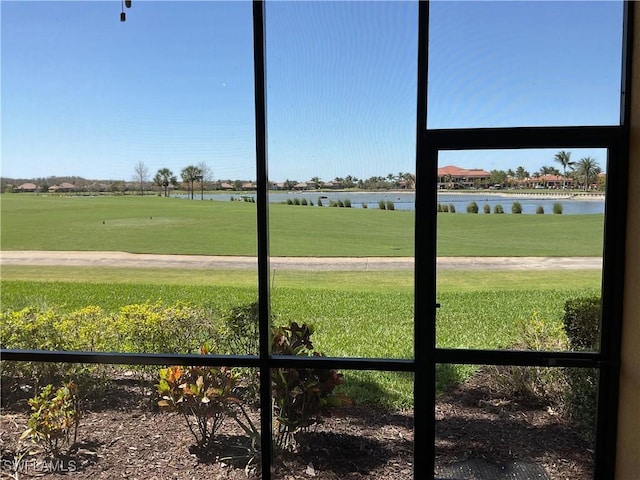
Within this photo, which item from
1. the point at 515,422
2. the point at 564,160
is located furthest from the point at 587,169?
the point at 515,422

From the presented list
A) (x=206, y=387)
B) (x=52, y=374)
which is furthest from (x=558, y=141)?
(x=52, y=374)

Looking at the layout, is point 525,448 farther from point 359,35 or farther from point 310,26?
point 310,26

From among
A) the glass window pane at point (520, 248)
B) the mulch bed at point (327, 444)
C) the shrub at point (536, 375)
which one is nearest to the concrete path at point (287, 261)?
the glass window pane at point (520, 248)

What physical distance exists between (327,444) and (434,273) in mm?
1084

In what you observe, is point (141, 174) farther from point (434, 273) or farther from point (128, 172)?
point (434, 273)

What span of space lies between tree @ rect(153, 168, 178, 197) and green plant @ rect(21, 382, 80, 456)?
128 cm

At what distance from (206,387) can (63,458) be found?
957 millimetres

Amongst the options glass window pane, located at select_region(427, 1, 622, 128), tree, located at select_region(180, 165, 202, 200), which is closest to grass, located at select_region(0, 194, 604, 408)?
tree, located at select_region(180, 165, 202, 200)

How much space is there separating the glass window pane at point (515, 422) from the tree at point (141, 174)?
1962 mm

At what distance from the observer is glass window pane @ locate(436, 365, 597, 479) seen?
7.54ft

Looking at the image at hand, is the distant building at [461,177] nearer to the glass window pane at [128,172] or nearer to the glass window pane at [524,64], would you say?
the glass window pane at [524,64]

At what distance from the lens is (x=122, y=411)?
267cm

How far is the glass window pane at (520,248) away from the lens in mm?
2271

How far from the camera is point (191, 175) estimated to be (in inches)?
103
